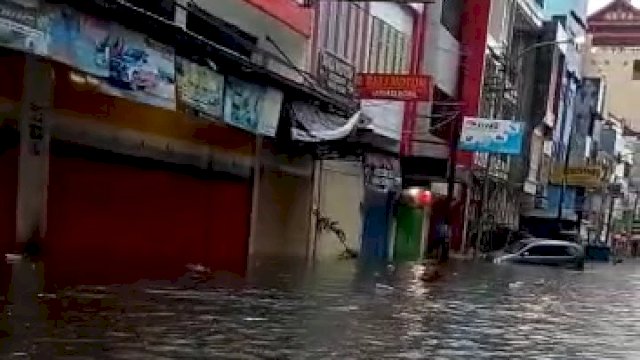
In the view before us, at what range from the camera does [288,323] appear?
37.3 feet

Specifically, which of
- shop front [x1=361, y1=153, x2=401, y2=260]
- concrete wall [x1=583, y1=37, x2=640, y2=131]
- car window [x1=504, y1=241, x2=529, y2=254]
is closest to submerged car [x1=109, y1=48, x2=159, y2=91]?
shop front [x1=361, y1=153, x2=401, y2=260]

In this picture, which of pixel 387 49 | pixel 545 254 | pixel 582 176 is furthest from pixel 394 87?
pixel 582 176

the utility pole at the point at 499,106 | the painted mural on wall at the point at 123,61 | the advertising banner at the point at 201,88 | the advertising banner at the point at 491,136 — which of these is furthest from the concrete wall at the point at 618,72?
the advertising banner at the point at 201,88

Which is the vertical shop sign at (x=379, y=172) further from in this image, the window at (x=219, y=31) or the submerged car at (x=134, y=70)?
the submerged car at (x=134, y=70)

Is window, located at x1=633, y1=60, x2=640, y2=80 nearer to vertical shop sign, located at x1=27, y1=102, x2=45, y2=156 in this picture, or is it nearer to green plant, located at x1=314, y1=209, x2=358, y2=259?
green plant, located at x1=314, y1=209, x2=358, y2=259

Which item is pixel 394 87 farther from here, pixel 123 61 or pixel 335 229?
pixel 123 61

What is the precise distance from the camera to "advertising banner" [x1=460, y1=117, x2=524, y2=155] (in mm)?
34719

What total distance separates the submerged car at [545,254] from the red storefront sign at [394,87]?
613 inches

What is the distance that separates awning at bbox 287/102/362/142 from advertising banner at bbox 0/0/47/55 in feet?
35.7

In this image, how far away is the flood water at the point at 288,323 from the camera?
29.5 ft

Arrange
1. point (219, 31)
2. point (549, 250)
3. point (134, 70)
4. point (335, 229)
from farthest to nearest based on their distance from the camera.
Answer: point (549, 250), point (335, 229), point (219, 31), point (134, 70)

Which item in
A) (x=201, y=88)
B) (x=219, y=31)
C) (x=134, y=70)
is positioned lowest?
(x=201, y=88)

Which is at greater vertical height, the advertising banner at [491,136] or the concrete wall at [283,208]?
the advertising banner at [491,136]

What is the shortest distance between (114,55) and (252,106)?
232 inches
